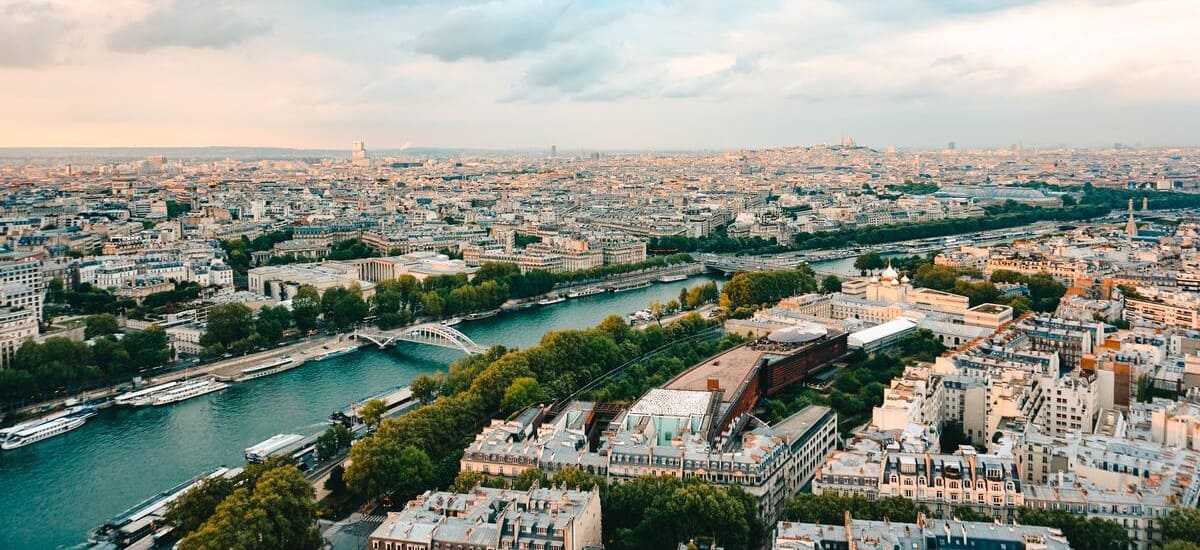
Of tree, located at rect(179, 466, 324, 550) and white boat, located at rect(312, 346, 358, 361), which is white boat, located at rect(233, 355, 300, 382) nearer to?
white boat, located at rect(312, 346, 358, 361)

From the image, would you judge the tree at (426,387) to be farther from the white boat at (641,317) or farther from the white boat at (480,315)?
the white boat at (480,315)

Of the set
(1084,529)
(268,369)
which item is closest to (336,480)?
(268,369)

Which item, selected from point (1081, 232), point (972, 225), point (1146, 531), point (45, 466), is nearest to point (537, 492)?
point (1146, 531)

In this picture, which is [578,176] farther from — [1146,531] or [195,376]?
[1146,531]

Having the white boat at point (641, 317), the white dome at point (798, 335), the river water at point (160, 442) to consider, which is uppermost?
the white dome at point (798, 335)

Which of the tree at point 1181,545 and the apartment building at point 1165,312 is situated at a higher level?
the tree at point 1181,545

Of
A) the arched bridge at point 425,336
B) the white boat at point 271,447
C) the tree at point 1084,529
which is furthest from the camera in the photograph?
the arched bridge at point 425,336

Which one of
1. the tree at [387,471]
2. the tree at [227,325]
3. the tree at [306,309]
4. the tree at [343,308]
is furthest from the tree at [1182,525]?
the tree at [306,309]
